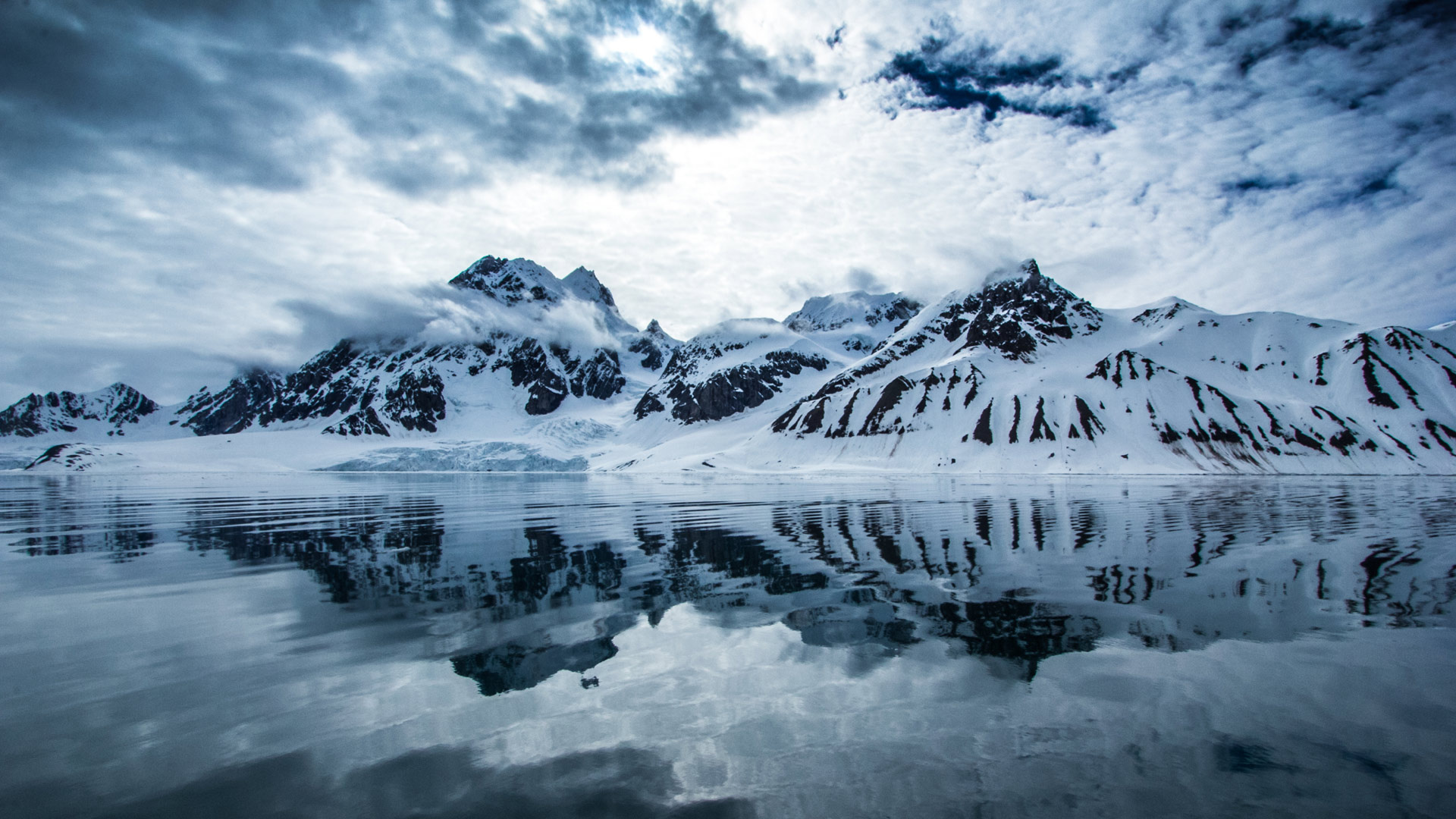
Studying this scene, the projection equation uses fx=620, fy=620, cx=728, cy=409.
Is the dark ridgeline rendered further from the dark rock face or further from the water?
the dark rock face

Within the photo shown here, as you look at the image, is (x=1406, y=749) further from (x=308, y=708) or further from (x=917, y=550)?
(x=917, y=550)

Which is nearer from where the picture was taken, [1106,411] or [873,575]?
[873,575]

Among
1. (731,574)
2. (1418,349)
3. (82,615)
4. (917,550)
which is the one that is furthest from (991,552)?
(1418,349)

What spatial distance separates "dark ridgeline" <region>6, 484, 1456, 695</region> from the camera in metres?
9.41

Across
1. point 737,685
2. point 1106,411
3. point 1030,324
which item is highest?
point 1030,324

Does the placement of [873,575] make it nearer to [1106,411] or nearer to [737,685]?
[737,685]

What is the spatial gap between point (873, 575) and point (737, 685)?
7.45 metres

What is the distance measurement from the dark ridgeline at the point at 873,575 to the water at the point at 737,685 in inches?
4.7

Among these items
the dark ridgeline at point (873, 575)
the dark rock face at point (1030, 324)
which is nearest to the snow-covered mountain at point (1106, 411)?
the dark rock face at point (1030, 324)

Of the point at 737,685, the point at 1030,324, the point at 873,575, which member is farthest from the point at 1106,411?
the point at 737,685

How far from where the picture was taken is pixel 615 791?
5.15m

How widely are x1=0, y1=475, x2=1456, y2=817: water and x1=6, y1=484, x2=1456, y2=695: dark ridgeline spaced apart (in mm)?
119

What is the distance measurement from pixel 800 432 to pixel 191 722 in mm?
158446

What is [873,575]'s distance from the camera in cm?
1427
